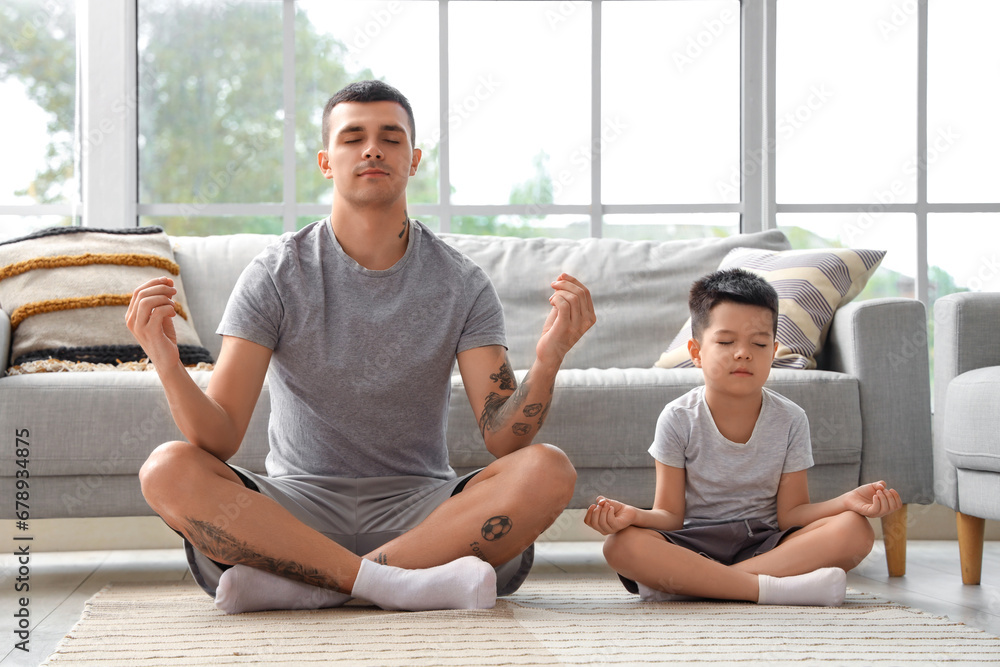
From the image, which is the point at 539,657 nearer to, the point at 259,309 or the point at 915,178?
the point at 259,309

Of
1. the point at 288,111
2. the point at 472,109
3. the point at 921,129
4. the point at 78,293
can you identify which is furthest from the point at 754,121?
the point at 78,293

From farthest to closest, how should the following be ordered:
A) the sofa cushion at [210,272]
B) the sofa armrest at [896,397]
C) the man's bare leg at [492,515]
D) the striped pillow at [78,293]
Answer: the sofa cushion at [210,272] → the striped pillow at [78,293] → the sofa armrest at [896,397] → the man's bare leg at [492,515]

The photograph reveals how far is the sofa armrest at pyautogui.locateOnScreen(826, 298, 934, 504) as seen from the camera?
1.98 meters

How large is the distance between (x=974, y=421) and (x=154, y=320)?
5.00 feet

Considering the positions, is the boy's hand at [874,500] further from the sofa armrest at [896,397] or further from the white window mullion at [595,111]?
the white window mullion at [595,111]

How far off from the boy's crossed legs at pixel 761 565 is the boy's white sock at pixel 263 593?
1.61 ft

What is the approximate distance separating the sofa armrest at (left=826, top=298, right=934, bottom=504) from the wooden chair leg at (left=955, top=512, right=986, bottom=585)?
0.41ft

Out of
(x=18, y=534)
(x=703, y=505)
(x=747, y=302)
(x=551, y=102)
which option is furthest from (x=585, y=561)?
(x=551, y=102)

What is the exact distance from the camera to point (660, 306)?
257 centimetres

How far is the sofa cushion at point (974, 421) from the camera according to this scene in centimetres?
171

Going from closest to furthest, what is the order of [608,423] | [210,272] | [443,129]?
[608,423] → [210,272] → [443,129]

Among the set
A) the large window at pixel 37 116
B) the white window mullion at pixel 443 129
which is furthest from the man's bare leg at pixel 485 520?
the large window at pixel 37 116

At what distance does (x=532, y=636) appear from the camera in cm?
122

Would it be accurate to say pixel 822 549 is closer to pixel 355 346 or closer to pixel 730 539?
pixel 730 539
